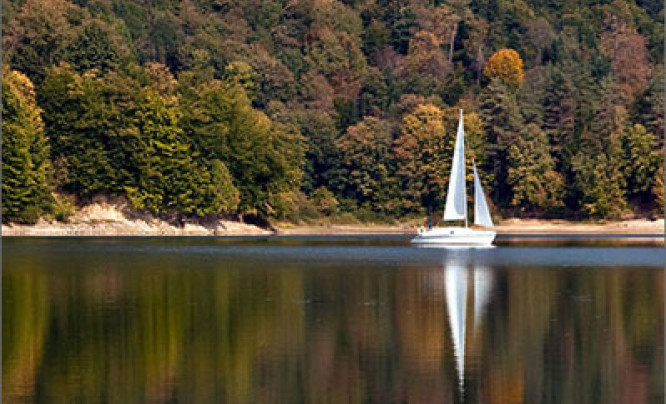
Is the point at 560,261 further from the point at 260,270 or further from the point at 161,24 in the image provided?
the point at 161,24

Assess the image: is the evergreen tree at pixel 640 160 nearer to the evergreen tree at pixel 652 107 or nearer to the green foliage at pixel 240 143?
the evergreen tree at pixel 652 107

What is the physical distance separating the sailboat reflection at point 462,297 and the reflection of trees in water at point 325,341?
0.57 ft

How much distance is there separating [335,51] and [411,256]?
10644 centimetres

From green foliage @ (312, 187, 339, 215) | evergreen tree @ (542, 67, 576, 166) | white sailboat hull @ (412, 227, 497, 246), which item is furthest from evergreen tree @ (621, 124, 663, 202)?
white sailboat hull @ (412, 227, 497, 246)

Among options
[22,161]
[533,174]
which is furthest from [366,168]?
[22,161]

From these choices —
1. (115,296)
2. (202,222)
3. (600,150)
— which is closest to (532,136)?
(600,150)

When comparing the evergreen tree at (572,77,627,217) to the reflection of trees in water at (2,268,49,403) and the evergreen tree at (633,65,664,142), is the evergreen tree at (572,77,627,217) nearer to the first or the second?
the evergreen tree at (633,65,664,142)

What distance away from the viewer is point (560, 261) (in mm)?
76750

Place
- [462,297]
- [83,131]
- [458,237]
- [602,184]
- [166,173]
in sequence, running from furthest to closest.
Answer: [602,184], [166,173], [83,131], [458,237], [462,297]

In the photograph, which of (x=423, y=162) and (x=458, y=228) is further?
(x=423, y=162)

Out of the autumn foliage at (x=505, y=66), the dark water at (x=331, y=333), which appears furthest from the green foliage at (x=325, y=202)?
the dark water at (x=331, y=333)

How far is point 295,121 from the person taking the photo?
154 metres

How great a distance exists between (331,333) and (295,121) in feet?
376

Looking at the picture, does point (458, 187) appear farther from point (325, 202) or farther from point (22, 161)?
point (325, 202)
